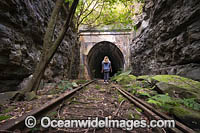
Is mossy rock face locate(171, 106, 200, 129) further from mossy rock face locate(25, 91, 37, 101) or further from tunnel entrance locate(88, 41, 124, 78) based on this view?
tunnel entrance locate(88, 41, 124, 78)

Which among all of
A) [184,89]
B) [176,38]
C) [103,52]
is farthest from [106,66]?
[103,52]

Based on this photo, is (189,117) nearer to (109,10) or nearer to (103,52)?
(109,10)

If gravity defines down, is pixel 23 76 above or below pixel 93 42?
below

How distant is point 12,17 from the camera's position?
8.02 ft

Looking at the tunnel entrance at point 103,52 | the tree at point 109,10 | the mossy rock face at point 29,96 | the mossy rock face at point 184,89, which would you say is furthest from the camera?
the tunnel entrance at point 103,52

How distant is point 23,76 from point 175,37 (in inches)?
216

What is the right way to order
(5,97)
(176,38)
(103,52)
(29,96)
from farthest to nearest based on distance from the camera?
(103,52), (176,38), (29,96), (5,97)

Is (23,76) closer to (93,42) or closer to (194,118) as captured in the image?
(194,118)

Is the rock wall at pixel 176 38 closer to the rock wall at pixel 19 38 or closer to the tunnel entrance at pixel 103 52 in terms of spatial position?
the rock wall at pixel 19 38

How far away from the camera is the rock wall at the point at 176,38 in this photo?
2.76m

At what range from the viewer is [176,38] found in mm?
3463

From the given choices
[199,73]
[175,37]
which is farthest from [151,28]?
[199,73]

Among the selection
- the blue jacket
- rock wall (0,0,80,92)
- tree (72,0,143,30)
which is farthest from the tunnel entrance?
rock wall (0,0,80,92)

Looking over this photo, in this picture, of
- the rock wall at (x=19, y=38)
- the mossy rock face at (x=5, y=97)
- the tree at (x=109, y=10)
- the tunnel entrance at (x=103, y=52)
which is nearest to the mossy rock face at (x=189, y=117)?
the mossy rock face at (x=5, y=97)
